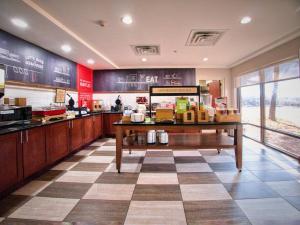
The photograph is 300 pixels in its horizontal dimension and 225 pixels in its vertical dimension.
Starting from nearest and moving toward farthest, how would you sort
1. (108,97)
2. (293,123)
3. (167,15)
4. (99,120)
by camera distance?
(167,15)
(293,123)
(99,120)
(108,97)

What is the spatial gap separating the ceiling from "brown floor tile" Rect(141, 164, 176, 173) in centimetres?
276

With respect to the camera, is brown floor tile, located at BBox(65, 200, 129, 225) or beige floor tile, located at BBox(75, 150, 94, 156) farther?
beige floor tile, located at BBox(75, 150, 94, 156)

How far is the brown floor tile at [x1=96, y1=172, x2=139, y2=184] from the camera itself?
3.31m

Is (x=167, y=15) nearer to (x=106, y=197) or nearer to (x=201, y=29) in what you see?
(x=201, y=29)

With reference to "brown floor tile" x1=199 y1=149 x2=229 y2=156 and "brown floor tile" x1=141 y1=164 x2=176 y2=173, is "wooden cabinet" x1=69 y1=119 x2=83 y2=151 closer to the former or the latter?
"brown floor tile" x1=141 y1=164 x2=176 y2=173

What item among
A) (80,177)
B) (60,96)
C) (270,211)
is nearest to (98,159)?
(80,177)

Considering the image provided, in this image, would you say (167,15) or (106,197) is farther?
(167,15)

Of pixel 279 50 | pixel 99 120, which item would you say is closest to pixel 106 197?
pixel 99 120

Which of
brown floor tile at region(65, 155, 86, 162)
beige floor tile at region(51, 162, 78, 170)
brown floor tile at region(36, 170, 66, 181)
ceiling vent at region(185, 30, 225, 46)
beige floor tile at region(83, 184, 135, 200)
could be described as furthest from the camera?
brown floor tile at region(65, 155, 86, 162)

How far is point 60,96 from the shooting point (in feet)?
18.5

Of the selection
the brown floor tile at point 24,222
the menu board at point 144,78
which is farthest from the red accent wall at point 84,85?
the brown floor tile at point 24,222

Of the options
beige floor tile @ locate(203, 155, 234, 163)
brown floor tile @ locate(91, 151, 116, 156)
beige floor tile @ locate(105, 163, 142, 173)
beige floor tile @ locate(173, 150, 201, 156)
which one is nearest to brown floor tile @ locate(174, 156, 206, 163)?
beige floor tile @ locate(203, 155, 234, 163)

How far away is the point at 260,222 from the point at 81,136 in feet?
14.7

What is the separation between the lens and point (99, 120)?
688 cm
